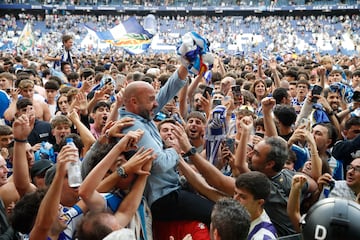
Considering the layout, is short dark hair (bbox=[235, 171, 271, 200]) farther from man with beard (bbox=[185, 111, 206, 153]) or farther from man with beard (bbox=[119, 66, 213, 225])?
man with beard (bbox=[185, 111, 206, 153])

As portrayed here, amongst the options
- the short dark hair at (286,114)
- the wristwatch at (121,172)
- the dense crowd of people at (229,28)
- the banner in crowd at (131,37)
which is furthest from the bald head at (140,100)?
the dense crowd of people at (229,28)

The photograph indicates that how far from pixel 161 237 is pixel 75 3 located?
54.9 meters

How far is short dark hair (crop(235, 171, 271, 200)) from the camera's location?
369 centimetres

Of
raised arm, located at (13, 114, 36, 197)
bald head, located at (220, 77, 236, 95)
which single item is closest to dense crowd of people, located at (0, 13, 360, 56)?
bald head, located at (220, 77, 236, 95)

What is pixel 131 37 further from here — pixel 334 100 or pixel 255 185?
pixel 255 185

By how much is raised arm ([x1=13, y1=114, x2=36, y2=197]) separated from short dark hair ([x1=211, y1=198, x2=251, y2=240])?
168cm

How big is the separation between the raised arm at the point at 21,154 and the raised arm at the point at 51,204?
81 centimetres

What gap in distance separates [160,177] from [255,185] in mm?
709

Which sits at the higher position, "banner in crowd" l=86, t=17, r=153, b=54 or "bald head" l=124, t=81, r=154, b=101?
"bald head" l=124, t=81, r=154, b=101

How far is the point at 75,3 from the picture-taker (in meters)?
55.9

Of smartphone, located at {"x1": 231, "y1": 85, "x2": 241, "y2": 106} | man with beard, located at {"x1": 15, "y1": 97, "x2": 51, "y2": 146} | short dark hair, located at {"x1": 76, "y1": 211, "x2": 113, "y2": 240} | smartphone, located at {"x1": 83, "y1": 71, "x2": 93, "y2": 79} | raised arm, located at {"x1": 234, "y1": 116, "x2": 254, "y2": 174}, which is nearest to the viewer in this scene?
short dark hair, located at {"x1": 76, "y1": 211, "x2": 113, "y2": 240}

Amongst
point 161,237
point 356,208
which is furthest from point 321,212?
point 161,237

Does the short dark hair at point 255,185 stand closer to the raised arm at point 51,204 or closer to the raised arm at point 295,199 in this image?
the raised arm at point 295,199

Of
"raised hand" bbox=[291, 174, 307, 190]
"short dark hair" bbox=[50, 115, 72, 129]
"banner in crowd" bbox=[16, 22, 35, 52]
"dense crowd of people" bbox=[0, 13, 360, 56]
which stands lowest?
"dense crowd of people" bbox=[0, 13, 360, 56]
